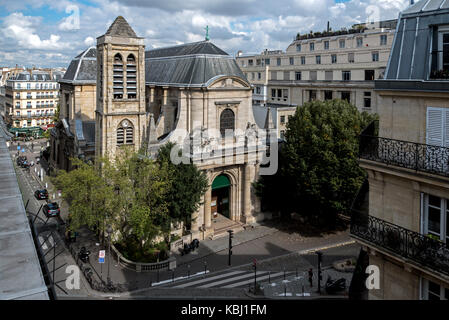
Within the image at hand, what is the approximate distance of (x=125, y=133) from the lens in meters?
33.3

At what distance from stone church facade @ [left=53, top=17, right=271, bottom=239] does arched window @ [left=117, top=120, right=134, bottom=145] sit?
64 millimetres

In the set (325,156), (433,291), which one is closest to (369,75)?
(325,156)

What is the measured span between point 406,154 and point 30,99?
8954cm

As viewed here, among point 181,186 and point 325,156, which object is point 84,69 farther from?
point 325,156

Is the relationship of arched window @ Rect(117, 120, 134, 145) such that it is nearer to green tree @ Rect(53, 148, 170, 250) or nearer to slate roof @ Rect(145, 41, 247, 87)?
green tree @ Rect(53, 148, 170, 250)

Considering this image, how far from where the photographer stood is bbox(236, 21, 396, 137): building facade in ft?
157

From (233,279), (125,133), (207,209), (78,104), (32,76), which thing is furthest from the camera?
(32,76)

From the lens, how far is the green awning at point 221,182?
35.8m

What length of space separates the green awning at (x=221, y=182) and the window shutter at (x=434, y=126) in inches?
998

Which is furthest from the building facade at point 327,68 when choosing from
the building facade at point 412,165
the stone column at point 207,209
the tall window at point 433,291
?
the tall window at point 433,291

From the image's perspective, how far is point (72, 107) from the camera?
155 ft

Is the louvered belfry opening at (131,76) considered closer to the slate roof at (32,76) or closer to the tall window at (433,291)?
the tall window at (433,291)
